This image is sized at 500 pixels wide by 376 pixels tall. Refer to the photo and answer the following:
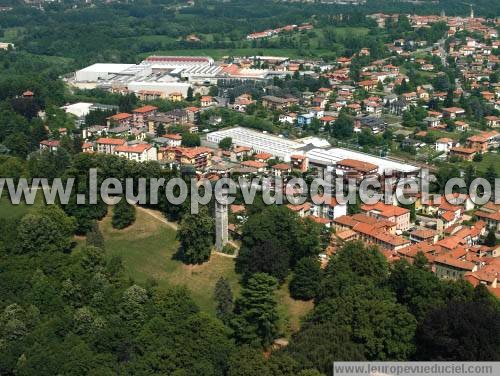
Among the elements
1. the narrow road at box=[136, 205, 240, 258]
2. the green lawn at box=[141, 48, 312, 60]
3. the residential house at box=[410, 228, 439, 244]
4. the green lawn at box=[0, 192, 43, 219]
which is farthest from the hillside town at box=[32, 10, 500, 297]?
the green lawn at box=[0, 192, 43, 219]

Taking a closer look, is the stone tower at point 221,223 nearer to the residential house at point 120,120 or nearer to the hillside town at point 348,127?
the hillside town at point 348,127

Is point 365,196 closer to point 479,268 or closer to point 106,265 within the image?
point 479,268

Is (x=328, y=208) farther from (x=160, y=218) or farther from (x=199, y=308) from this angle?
(x=199, y=308)

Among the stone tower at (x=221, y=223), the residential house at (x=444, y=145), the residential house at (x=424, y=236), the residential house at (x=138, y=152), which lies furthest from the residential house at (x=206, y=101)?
the residential house at (x=424, y=236)

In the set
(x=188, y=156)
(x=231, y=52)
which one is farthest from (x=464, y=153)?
(x=231, y=52)

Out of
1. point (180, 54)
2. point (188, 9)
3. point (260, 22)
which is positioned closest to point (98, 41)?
point (180, 54)

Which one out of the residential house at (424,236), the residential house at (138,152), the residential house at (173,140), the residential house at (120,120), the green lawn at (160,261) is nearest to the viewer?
the green lawn at (160,261)
